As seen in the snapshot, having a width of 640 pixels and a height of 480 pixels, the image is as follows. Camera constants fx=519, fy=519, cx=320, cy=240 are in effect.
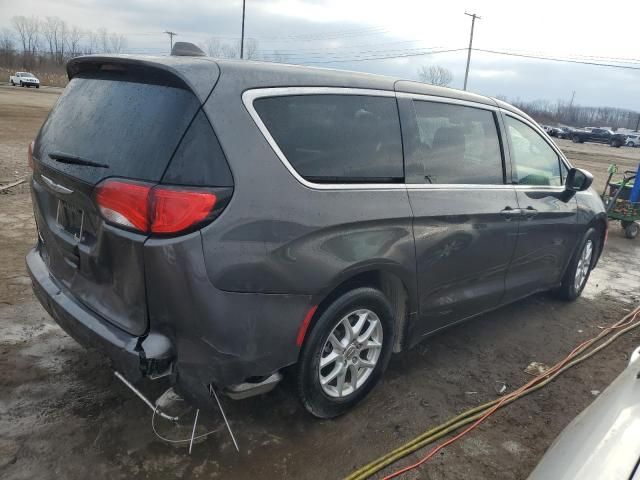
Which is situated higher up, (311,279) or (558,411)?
(311,279)

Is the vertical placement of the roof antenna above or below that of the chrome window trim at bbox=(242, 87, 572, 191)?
above

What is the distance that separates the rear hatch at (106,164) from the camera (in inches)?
89.1

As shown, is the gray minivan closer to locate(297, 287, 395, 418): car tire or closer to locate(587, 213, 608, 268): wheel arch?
locate(297, 287, 395, 418): car tire

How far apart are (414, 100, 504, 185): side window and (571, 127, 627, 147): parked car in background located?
47353mm

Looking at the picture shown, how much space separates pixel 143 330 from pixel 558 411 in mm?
2640

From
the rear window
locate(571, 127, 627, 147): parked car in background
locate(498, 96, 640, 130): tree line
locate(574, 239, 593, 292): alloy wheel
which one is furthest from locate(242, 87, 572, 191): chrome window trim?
locate(498, 96, 640, 130): tree line

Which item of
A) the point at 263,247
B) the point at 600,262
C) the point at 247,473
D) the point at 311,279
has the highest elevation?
the point at 263,247

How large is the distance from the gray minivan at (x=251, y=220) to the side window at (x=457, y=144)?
19 mm

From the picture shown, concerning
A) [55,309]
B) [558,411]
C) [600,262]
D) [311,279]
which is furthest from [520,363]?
[600,262]

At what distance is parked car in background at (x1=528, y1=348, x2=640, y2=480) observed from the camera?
4.64ft

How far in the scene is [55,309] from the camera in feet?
8.93

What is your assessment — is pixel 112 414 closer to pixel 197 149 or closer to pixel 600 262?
pixel 197 149

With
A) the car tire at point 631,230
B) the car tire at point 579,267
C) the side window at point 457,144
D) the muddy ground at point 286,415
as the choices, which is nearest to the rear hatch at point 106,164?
the muddy ground at point 286,415

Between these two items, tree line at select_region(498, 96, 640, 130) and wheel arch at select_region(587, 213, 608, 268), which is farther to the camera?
tree line at select_region(498, 96, 640, 130)
